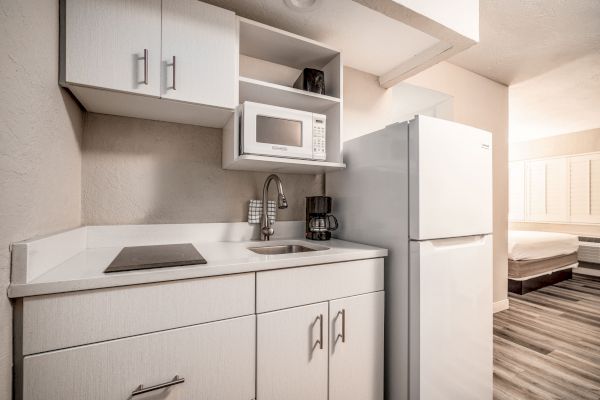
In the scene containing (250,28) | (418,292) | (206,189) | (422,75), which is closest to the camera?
(418,292)

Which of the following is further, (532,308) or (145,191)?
(532,308)

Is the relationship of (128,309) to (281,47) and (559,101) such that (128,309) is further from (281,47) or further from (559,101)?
(559,101)

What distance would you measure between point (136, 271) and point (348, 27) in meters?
1.67

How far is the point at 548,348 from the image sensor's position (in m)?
2.12

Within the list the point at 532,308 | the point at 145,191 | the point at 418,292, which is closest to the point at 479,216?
the point at 418,292

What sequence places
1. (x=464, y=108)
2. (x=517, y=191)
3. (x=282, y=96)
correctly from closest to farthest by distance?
(x=282, y=96) < (x=464, y=108) < (x=517, y=191)

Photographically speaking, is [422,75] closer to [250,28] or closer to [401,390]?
[250,28]

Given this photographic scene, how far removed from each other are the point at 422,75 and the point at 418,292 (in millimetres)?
2026

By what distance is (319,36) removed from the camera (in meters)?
1.70

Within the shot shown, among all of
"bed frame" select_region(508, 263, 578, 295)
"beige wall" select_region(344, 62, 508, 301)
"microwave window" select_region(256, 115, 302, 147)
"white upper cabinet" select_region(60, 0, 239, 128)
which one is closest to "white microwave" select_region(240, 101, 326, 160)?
"microwave window" select_region(256, 115, 302, 147)

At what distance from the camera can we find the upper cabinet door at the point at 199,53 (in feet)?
3.92

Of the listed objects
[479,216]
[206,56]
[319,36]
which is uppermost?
[319,36]

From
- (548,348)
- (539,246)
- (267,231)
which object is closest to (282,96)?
(267,231)

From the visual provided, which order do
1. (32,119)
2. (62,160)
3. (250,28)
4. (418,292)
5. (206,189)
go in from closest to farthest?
(32,119)
(62,160)
(418,292)
(250,28)
(206,189)
